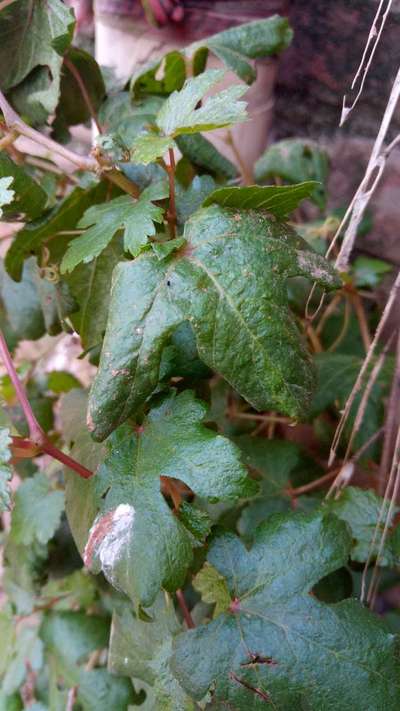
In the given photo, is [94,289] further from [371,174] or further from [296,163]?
[296,163]

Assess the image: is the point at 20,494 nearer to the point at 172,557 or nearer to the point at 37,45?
the point at 172,557

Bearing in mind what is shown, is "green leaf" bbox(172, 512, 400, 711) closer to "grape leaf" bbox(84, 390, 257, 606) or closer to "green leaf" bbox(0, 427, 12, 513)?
"grape leaf" bbox(84, 390, 257, 606)

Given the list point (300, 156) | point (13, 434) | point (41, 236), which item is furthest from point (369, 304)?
point (13, 434)

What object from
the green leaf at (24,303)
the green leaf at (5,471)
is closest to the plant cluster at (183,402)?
the green leaf at (5,471)

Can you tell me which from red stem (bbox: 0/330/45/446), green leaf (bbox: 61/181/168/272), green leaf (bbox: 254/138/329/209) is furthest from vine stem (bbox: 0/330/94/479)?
green leaf (bbox: 254/138/329/209)

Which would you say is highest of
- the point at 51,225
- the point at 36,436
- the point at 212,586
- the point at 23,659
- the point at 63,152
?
the point at 63,152

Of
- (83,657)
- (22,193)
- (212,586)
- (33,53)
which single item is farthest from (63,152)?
(83,657)
